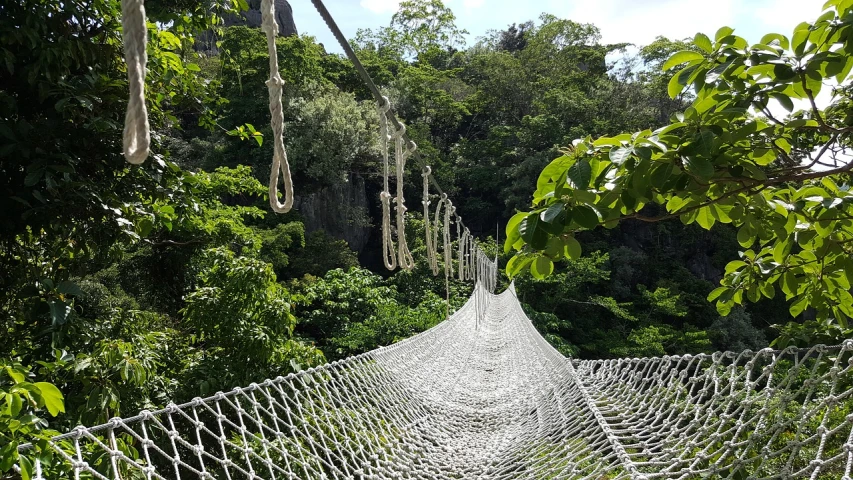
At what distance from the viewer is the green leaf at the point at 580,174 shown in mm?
652

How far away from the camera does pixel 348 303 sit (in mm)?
6734

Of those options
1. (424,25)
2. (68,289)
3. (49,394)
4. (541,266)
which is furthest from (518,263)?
(424,25)

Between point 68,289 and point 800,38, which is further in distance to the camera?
point 68,289

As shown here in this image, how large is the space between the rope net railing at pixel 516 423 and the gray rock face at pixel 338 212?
23.8 ft

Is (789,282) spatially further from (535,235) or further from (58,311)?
(58,311)

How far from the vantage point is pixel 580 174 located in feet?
2.15

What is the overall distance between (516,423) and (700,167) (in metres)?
1.36

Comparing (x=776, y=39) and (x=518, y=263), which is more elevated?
(x=776, y=39)

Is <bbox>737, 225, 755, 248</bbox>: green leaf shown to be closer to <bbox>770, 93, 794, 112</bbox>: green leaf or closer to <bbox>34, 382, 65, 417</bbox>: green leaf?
<bbox>770, 93, 794, 112</bbox>: green leaf

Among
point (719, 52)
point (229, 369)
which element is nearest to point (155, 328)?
point (229, 369)

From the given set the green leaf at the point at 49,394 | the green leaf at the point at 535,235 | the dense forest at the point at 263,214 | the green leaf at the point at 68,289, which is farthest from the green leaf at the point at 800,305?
the green leaf at the point at 68,289

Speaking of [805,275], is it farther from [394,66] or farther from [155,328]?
[394,66]

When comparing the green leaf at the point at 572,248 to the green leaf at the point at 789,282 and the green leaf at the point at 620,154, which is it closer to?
the green leaf at the point at 620,154

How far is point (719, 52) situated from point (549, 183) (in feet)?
0.94
